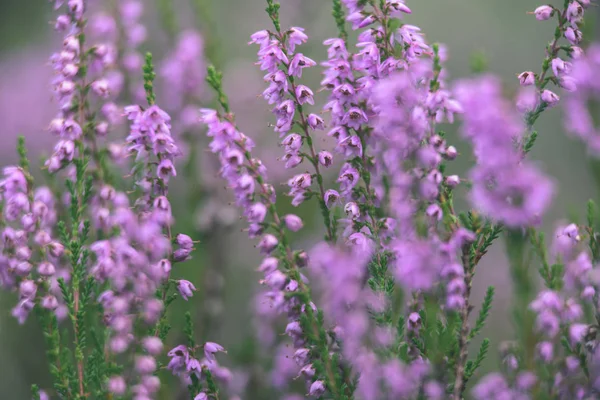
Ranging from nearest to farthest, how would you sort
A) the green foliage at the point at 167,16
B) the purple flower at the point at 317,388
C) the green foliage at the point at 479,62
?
the purple flower at the point at 317,388 < the green foliage at the point at 479,62 < the green foliage at the point at 167,16

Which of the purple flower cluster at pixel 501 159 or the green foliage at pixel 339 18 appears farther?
the green foliage at pixel 339 18

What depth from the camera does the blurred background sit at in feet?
13.0

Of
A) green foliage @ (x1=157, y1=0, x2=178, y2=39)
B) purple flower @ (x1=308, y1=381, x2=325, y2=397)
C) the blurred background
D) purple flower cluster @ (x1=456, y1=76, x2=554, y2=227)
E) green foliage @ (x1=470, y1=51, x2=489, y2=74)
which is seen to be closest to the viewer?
purple flower cluster @ (x1=456, y1=76, x2=554, y2=227)

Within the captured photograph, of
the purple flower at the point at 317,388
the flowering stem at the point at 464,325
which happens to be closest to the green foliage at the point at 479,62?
the flowering stem at the point at 464,325

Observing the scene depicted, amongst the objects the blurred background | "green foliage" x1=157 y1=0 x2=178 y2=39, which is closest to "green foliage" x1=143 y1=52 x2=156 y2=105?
the blurred background

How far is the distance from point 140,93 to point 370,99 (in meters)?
1.90

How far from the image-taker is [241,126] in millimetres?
5000

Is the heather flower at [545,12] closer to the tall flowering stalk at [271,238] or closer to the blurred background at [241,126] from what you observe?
the blurred background at [241,126]

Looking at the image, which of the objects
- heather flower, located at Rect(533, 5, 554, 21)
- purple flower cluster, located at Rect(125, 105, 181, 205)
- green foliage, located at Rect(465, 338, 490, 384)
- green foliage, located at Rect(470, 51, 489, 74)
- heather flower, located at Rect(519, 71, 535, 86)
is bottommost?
green foliage, located at Rect(465, 338, 490, 384)

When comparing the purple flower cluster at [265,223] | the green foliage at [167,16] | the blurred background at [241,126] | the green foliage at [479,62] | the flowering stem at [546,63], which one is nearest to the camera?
the purple flower cluster at [265,223]

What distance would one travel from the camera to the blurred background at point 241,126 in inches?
155

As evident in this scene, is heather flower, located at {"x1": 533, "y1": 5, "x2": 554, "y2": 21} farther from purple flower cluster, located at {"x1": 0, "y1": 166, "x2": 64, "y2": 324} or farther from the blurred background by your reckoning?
purple flower cluster, located at {"x1": 0, "y1": 166, "x2": 64, "y2": 324}

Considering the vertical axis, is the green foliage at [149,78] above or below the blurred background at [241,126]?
below

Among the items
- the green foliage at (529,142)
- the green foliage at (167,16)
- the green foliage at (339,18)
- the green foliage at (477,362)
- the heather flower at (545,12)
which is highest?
the green foliage at (167,16)
